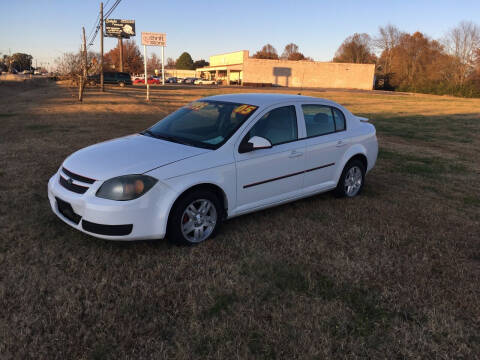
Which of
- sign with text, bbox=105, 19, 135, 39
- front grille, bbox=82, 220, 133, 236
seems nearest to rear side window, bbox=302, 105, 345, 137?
front grille, bbox=82, 220, 133, 236

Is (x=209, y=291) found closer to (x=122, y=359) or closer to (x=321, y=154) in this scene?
(x=122, y=359)

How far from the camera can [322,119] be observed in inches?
209

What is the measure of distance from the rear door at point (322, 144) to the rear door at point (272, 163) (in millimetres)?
187

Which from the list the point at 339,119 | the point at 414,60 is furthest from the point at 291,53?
the point at 339,119

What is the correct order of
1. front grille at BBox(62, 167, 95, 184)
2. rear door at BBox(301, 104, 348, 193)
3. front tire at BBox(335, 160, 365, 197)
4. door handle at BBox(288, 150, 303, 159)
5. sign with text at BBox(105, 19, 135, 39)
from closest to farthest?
front grille at BBox(62, 167, 95, 184) < door handle at BBox(288, 150, 303, 159) < rear door at BBox(301, 104, 348, 193) < front tire at BBox(335, 160, 365, 197) < sign with text at BBox(105, 19, 135, 39)

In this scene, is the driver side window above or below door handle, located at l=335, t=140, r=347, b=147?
above

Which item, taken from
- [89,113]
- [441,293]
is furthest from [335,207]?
[89,113]

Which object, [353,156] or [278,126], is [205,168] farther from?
[353,156]

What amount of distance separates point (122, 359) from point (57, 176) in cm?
245

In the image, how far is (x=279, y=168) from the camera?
180 inches

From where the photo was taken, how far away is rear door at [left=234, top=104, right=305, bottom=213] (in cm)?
427

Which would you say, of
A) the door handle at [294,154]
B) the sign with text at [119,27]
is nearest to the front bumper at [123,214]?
the door handle at [294,154]

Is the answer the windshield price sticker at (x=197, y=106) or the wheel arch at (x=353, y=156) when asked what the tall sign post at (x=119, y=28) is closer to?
the windshield price sticker at (x=197, y=106)

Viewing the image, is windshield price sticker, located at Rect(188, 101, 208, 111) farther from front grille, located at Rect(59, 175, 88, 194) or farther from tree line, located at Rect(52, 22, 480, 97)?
tree line, located at Rect(52, 22, 480, 97)
